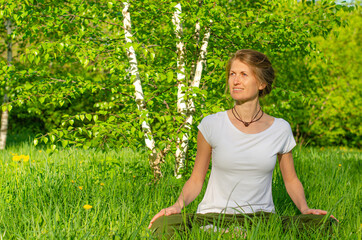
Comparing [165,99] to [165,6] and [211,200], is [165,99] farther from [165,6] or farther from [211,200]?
[211,200]

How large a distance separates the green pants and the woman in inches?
0.4

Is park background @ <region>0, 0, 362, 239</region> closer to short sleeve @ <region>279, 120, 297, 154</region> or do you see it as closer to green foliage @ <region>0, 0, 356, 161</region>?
green foliage @ <region>0, 0, 356, 161</region>

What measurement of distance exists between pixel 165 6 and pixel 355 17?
9069 millimetres

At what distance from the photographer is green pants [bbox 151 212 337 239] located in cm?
224

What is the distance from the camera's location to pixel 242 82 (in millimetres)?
2453

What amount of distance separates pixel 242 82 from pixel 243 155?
18.8 inches

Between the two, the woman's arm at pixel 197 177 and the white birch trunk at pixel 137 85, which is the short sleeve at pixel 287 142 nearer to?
the woman's arm at pixel 197 177

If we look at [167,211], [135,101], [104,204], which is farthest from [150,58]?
[167,211]

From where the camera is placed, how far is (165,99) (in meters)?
4.35

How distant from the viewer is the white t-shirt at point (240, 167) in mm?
2402

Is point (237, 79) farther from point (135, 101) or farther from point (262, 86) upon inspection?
point (135, 101)

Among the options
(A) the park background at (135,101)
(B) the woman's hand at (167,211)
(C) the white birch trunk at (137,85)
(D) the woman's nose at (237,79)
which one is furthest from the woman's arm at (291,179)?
(C) the white birch trunk at (137,85)

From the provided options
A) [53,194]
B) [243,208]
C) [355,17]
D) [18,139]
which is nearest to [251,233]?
[243,208]

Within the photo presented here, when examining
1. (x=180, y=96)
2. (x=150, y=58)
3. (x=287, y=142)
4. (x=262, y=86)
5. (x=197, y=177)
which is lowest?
(x=197, y=177)
